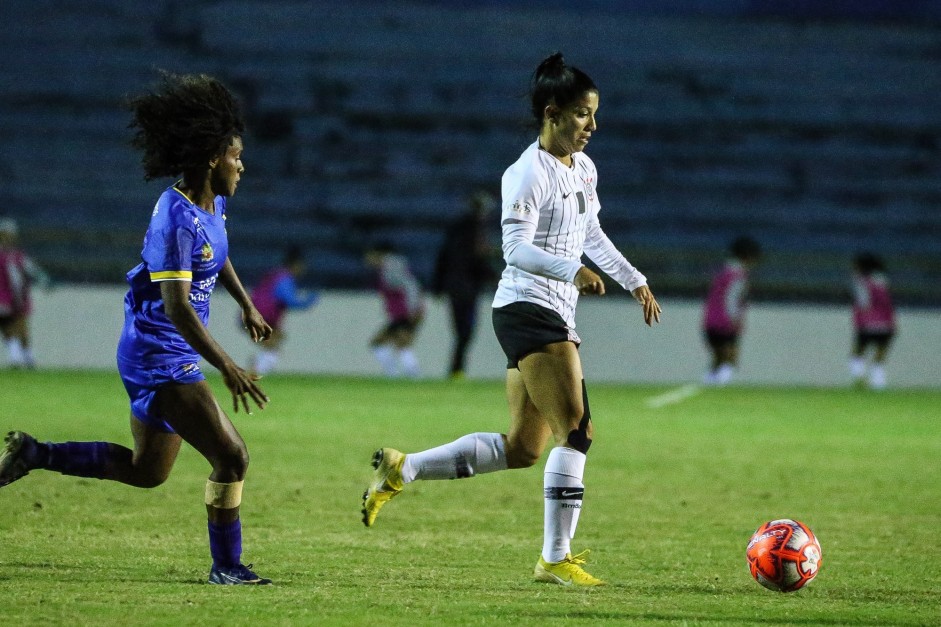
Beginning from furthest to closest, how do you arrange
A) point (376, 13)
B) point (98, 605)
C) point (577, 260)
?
point (376, 13)
point (577, 260)
point (98, 605)

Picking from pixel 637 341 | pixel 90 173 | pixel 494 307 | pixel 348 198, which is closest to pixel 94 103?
pixel 90 173

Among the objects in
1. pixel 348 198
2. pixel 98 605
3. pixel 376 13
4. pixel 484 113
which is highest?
pixel 376 13

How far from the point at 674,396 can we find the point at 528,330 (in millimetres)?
11854

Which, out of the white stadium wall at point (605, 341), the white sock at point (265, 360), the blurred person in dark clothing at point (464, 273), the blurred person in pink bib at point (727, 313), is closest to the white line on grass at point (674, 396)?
the blurred person in pink bib at point (727, 313)

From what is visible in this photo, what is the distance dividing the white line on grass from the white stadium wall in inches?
42.0

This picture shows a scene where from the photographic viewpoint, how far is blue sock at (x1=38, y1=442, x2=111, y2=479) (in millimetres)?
5883

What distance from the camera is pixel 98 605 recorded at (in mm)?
5004

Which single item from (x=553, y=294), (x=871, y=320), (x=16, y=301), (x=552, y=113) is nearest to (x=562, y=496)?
(x=553, y=294)

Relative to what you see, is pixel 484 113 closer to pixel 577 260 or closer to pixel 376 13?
pixel 376 13

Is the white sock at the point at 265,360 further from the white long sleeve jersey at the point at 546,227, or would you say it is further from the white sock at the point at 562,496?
the white sock at the point at 562,496

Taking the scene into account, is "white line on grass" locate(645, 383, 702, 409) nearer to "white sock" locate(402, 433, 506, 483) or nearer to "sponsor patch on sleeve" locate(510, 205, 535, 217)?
"white sock" locate(402, 433, 506, 483)

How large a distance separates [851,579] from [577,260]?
1.65m

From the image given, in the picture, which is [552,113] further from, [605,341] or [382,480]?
[605,341]

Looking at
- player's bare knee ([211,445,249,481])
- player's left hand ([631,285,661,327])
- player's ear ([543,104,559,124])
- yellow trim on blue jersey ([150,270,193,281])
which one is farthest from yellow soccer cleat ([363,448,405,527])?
player's ear ([543,104,559,124])
